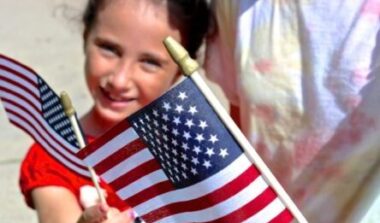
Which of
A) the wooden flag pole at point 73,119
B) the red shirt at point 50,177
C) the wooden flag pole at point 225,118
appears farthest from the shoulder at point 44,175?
the wooden flag pole at point 225,118

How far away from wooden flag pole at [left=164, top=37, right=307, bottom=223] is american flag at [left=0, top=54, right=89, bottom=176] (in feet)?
2.06

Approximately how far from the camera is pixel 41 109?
9.02 ft

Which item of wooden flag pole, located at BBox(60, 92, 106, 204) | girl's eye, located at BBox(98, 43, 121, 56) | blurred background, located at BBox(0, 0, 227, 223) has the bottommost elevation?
wooden flag pole, located at BBox(60, 92, 106, 204)

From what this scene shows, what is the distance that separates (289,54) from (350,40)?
0.14m

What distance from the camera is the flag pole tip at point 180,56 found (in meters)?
2.02

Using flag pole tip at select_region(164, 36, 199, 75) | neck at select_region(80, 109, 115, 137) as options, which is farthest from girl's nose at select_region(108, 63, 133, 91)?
flag pole tip at select_region(164, 36, 199, 75)

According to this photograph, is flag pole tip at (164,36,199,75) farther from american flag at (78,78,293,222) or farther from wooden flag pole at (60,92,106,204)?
wooden flag pole at (60,92,106,204)

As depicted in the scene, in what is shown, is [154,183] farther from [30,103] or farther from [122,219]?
[30,103]

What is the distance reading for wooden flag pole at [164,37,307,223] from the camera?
2029 mm

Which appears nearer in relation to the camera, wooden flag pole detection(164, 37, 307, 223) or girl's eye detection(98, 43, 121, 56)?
wooden flag pole detection(164, 37, 307, 223)

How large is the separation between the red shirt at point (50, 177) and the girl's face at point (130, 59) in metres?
0.17

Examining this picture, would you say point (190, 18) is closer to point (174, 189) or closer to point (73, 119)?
point (73, 119)

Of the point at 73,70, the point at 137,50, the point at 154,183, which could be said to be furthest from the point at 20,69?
the point at 73,70

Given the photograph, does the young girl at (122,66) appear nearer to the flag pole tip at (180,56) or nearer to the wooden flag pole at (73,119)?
the wooden flag pole at (73,119)
